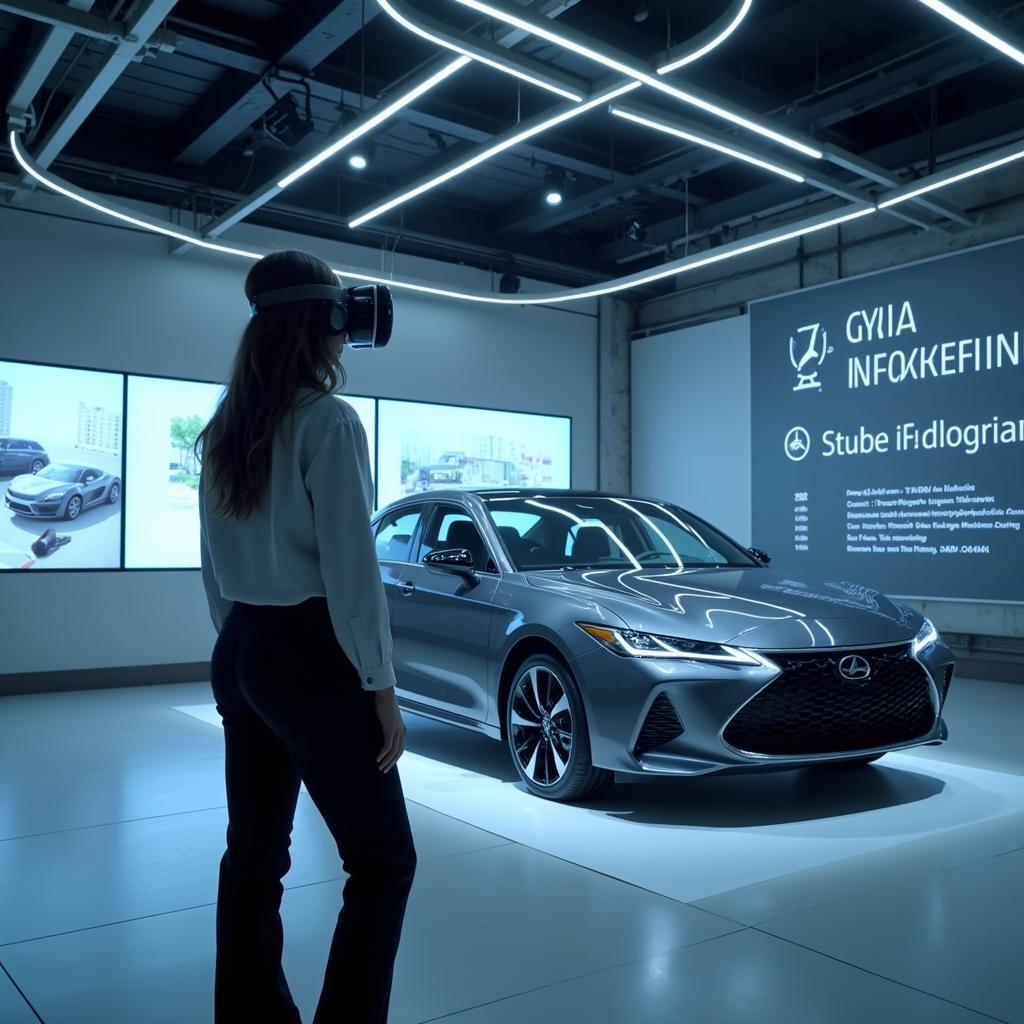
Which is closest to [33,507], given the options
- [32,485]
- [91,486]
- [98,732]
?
[32,485]

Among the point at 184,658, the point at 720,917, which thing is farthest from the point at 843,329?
the point at 720,917

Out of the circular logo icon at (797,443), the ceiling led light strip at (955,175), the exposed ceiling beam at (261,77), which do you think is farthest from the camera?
the circular logo icon at (797,443)

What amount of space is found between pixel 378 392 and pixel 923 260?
503cm

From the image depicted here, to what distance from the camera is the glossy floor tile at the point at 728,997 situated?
7.70ft

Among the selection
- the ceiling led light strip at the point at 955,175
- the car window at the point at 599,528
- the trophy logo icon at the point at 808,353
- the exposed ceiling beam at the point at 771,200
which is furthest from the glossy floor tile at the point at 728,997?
the trophy logo icon at the point at 808,353

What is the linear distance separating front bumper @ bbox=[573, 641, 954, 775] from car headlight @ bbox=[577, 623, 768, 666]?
28 millimetres

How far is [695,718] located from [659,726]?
15 centimetres

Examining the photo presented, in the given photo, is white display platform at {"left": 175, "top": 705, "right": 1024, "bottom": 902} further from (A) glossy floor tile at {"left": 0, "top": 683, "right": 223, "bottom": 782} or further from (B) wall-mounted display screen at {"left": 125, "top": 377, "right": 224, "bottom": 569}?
(B) wall-mounted display screen at {"left": 125, "top": 377, "right": 224, "bottom": 569}

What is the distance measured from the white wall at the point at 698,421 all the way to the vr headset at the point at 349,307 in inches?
340

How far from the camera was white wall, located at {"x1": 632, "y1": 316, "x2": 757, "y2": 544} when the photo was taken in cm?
1063

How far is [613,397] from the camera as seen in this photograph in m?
11.9

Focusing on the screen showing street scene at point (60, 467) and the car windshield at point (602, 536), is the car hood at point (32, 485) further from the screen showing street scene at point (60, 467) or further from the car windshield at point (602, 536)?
the car windshield at point (602, 536)

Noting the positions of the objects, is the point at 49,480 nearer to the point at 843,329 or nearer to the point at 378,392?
the point at 378,392

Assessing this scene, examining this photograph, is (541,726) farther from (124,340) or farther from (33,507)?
(124,340)
